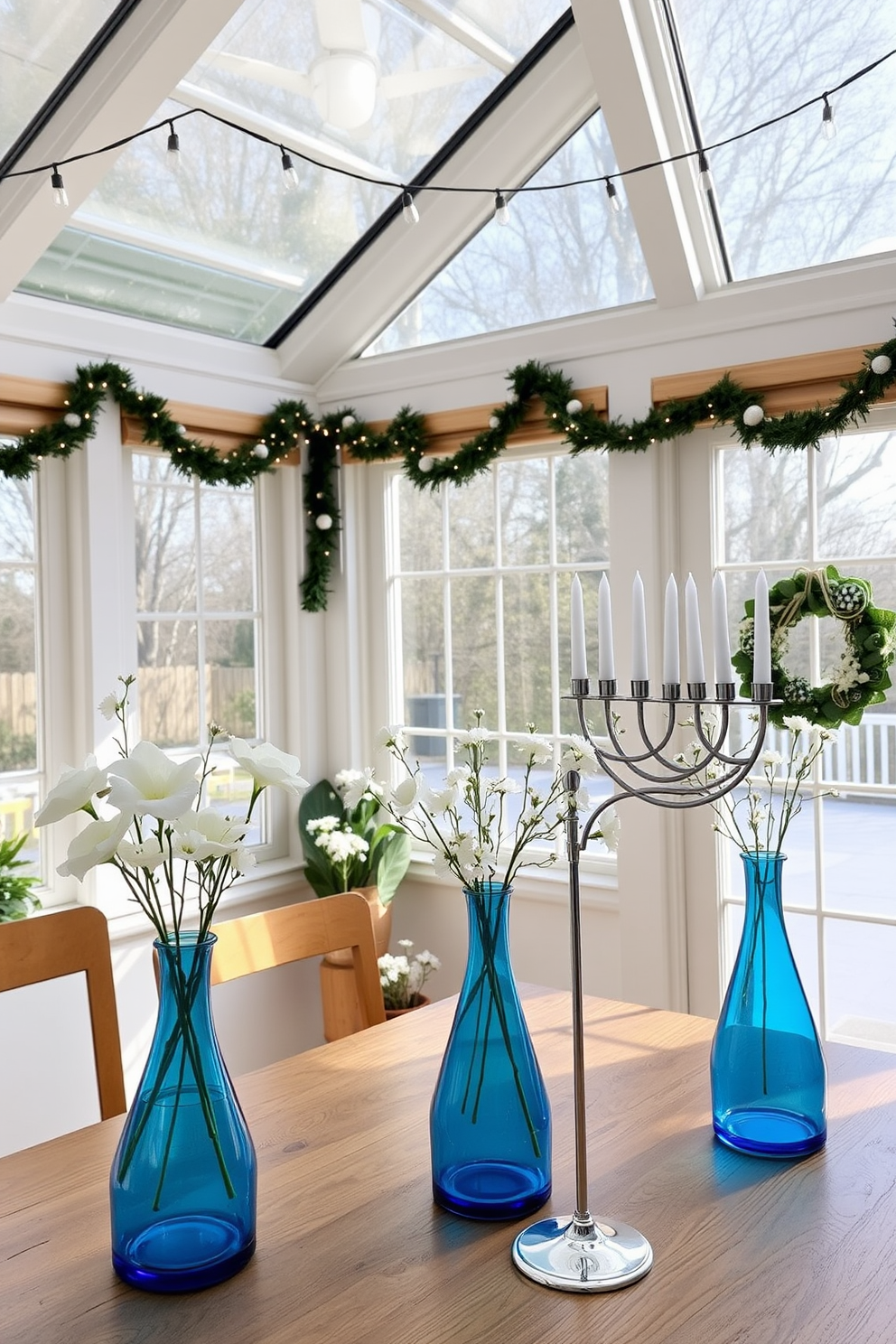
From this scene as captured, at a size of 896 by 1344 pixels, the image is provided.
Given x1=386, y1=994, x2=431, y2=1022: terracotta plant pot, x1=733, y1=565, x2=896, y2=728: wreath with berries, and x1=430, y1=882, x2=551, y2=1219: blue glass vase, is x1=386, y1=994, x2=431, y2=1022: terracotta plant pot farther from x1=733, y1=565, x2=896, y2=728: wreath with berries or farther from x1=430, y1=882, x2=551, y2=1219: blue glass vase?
x1=430, y1=882, x2=551, y2=1219: blue glass vase

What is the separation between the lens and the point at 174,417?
3.37 metres

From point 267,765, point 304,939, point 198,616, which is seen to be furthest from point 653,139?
point 267,765

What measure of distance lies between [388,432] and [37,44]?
1460 millimetres

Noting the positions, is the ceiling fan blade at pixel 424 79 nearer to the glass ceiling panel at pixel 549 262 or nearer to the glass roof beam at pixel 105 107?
the glass ceiling panel at pixel 549 262

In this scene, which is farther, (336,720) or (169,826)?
(336,720)

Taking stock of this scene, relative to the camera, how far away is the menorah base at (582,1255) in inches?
40.8

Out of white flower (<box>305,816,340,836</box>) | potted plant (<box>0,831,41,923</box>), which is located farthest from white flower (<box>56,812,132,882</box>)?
white flower (<box>305,816,340,836</box>)

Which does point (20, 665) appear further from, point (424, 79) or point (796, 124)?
point (796, 124)

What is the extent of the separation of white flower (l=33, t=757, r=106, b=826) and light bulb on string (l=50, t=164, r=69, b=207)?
187 centimetres

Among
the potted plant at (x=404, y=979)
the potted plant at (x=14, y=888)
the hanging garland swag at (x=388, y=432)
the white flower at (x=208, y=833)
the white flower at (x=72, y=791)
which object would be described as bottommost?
the potted plant at (x=404, y=979)

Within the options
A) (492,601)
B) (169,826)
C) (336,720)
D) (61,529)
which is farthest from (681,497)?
(169,826)

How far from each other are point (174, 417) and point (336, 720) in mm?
1156

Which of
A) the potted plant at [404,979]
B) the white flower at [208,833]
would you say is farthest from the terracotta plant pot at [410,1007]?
the white flower at [208,833]

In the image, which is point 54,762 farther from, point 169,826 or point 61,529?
point 169,826
